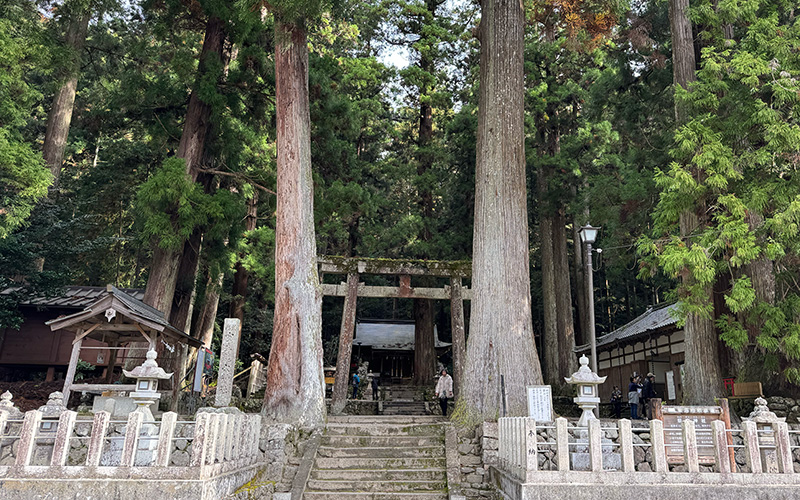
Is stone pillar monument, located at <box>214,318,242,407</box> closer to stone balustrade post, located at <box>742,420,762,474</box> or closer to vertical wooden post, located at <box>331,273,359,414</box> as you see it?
vertical wooden post, located at <box>331,273,359,414</box>

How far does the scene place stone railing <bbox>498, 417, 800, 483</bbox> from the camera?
5.71 meters

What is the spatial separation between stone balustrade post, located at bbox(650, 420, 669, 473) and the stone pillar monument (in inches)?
223

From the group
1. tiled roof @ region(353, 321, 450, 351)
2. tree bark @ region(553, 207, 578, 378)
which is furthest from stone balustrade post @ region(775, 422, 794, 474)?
tiled roof @ region(353, 321, 450, 351)

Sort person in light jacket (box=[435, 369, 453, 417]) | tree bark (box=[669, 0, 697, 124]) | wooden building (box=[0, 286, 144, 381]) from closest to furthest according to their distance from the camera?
tree bark (box=[669, 0, 697, 124])
person in light jacket (box=[435, 369, 453, 417])
wooden building (box=[0, 286, 144, 381])

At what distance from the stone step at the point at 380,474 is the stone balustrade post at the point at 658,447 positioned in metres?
2.88

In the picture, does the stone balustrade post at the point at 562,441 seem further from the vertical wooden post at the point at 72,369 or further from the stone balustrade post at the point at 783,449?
the vertical wooden post at the point at 72,369

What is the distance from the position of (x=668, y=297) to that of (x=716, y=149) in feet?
8.99

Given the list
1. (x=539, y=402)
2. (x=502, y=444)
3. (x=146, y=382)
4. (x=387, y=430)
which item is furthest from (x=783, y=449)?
(x=146, y=382)

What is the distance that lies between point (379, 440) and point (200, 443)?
351cm

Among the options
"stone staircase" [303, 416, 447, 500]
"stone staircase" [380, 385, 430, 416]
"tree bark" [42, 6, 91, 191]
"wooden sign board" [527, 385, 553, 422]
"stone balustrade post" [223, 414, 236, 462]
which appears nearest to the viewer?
"stone balustrade post" [223, 414, 236, 462]

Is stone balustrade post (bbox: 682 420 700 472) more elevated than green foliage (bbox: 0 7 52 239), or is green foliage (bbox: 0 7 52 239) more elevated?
green foliage (bbox: 0 7 52 239)

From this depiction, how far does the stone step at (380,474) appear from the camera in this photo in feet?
24.1

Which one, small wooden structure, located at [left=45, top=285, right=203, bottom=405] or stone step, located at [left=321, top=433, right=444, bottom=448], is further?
small wooden structure, located at [left=45, top=285, right=203, bottom=405]

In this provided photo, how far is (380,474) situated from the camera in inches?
292
